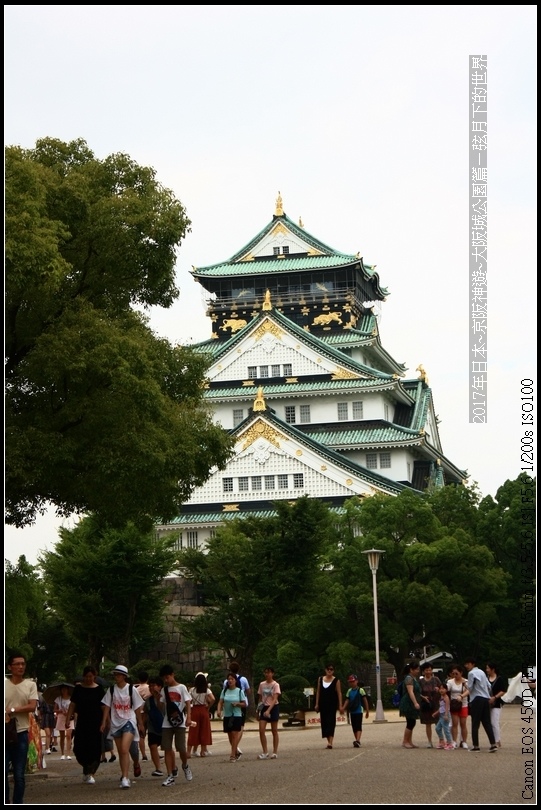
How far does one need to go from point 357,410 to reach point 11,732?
50.4m

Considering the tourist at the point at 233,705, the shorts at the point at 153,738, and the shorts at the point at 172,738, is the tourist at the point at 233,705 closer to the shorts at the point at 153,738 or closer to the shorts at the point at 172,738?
the shorts at the point at 153,738

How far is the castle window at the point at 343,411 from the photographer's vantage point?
208ft

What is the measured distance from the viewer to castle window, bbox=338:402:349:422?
6353 cm

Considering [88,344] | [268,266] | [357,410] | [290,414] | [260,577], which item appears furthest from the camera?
[268,266]

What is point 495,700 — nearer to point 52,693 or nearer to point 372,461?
point 52,693

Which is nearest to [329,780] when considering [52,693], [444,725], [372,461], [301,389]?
[444,725]

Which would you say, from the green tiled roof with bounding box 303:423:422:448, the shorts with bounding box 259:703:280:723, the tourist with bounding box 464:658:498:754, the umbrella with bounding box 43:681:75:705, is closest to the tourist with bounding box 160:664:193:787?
the shorts with bounding box 259:703:280:723

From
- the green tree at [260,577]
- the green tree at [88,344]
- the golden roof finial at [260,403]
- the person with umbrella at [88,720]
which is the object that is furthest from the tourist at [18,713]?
the golden roof finial at [260,403]

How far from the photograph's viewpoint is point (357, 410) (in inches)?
2495

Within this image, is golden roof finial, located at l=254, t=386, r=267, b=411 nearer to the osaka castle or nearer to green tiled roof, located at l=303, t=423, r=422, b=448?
the osaka castle

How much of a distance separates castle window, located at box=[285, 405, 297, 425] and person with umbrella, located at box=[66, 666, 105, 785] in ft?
156

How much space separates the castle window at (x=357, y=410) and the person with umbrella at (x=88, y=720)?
4674cm

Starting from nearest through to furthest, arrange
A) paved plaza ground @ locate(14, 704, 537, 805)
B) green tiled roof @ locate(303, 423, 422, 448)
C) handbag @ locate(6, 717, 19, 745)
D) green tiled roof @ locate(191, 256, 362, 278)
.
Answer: handbag @ locate(6, 717, 19, 745) → paved plaza ground @ locate(14, 704, 537, 805) → green tiled roof @ locate(303, 423, 422, 448) → green tiled roof @ locate(191, 256, 362, 278)

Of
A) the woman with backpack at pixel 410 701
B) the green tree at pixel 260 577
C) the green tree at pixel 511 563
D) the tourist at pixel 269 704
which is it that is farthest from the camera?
the green tree at pixel 511 563
